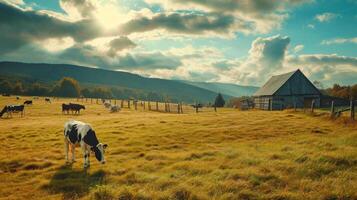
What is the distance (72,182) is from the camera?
11914mm

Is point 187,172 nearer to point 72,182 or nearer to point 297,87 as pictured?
point 72,182

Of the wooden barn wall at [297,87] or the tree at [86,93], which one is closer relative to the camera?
the wooden barn wall at [297,87]

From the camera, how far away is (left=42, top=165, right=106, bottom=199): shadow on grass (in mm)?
10739

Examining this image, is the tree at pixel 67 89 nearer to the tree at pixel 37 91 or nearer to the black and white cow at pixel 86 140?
the tree at pixel 37 91

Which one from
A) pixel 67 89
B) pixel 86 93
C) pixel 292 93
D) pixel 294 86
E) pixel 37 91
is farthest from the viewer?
pixel 86 93

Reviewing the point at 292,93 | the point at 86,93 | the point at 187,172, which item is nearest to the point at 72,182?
the point at 187,172

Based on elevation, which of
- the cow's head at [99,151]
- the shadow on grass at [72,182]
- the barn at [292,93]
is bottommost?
the shadow on grass at [72,182]

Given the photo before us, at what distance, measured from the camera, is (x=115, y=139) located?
21.7 metres

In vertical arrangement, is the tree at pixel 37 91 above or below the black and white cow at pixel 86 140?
above

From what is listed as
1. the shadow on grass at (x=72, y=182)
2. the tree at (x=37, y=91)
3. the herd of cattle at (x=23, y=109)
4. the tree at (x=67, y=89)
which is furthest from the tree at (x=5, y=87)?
the shadow on grass at (x=72, y=182)

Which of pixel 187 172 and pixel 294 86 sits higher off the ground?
pixel 294 86

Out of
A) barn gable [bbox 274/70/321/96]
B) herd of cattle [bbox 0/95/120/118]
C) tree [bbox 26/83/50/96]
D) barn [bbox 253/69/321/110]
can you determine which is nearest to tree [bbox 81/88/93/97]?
tree [bbox 26/83/50/96]

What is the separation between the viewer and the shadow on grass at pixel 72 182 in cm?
1074

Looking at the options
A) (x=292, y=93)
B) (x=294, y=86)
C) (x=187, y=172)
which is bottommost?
(x=187, y=172)
